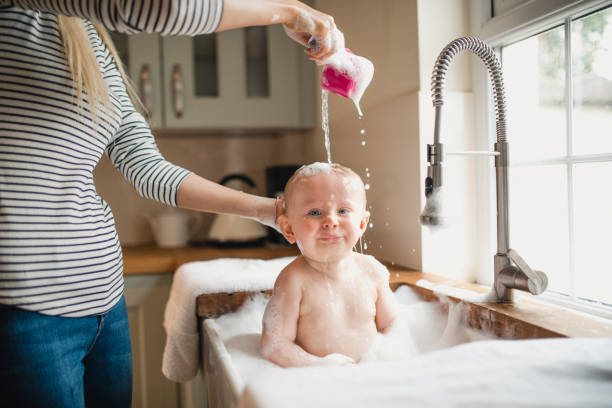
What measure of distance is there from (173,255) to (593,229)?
1.41m

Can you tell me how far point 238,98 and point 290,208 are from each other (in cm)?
125

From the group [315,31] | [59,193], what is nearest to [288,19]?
[315,31]

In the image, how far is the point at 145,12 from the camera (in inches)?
23.1

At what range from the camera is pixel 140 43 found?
1950mm

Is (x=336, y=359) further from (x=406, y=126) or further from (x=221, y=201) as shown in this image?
(x=406, y=126)

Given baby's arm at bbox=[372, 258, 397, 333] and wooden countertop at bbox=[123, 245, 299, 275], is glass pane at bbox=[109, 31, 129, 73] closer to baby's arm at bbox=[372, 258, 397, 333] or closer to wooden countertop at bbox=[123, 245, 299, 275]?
wooden countertop at bbox=[123, 245, 299, 275]

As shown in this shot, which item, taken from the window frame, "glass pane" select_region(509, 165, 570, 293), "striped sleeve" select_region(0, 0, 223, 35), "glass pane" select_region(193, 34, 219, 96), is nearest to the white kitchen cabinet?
"glass pane" select_region(193, 34, 219, 96)

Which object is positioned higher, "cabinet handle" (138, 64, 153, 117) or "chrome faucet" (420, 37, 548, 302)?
"cabinet handle" (138, 64, 153, 117)

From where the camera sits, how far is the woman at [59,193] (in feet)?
2.32

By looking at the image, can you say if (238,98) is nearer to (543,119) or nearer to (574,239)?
(543,119)

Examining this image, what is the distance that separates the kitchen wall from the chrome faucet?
9.8 inches

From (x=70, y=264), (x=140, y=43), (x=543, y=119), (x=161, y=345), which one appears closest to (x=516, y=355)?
(x=70, y=264)

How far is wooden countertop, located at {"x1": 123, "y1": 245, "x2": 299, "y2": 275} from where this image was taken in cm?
169

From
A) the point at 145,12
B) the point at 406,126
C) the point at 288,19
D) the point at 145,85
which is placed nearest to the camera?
the point at 145,12
